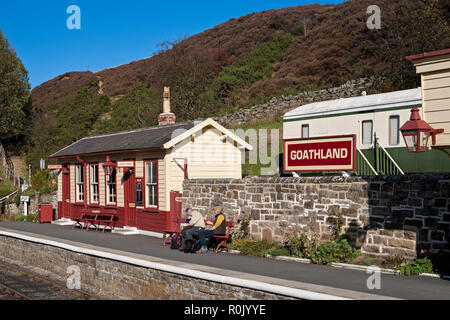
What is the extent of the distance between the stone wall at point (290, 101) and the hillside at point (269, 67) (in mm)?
1841

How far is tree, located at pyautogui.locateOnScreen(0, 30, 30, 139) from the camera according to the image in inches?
1727

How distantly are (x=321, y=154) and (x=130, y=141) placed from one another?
27.4 ft

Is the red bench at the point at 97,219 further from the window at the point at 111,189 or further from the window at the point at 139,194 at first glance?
the window at the point at 139,194

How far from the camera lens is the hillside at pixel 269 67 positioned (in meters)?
35.6

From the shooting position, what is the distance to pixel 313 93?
39.0 metres

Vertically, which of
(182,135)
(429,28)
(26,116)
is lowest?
(182,135)

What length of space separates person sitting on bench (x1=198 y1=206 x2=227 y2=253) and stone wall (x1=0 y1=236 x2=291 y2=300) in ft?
8.29

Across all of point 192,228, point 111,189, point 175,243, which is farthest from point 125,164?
point 192,228

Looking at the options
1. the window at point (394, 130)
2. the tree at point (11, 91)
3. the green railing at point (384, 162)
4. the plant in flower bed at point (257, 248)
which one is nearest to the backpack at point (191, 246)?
the plant in flower bed at point (257, 248)

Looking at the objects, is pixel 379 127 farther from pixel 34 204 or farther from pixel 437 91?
pixel 34 204

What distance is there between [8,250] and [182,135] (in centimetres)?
725
